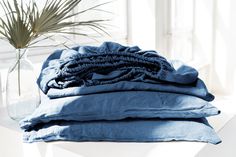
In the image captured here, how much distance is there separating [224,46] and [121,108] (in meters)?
1.80

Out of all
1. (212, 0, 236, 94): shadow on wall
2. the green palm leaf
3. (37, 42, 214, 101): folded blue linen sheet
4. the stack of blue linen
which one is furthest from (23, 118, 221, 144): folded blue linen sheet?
(212, 0, 236, 94): shadow on wall

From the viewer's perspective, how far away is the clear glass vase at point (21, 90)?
3.36 feet

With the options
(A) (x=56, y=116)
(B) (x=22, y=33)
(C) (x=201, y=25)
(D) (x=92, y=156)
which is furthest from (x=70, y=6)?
(C) (x=201, y=25)

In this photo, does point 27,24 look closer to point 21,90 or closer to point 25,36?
point 25,36

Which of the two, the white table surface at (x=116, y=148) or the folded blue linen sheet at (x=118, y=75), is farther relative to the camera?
the folded blue linen sheet at (x=118, y=75)

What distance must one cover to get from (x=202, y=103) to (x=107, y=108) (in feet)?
0.81

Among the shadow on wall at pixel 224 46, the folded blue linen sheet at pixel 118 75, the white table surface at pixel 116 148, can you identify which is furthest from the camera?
the shadow on wall at pixel 224 46

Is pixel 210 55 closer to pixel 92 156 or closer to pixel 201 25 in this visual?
pixel 201 25

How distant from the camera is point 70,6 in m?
1.04

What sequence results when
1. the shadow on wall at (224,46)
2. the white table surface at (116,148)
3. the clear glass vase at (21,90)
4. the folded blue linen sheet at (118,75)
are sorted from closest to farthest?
the white table surface at (116,148)
the folded blue linen sheet at (118,75)
the clear glass vase at (21,90)
the shadow on wall at (224,46)

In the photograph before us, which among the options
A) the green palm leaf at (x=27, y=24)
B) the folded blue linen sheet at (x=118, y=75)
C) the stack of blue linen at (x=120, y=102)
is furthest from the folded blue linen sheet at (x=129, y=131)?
the green palm leaf at (x=27, y=24)

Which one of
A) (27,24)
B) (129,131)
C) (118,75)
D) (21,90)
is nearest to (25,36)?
(27,24)

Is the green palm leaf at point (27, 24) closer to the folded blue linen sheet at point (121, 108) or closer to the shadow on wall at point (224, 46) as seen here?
the folded blue linen sheet at point (121, 108)

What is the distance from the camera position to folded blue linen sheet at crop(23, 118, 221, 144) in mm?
801
